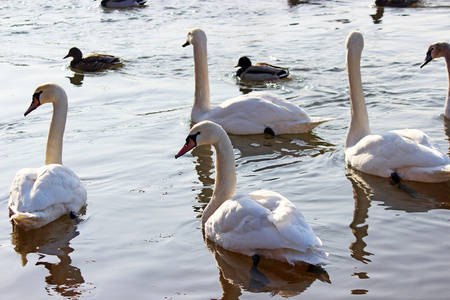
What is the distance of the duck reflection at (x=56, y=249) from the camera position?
5262 millimetres

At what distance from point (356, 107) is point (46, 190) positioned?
148 inches

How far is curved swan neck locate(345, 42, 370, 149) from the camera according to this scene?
25.9 ft

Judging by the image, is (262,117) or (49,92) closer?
(49,92)

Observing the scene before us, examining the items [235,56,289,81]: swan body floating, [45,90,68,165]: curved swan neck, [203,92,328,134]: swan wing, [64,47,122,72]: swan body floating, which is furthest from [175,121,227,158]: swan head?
[64,47,122,72]: swan body floating

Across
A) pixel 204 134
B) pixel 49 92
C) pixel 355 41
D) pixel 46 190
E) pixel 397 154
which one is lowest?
pixel 397 154

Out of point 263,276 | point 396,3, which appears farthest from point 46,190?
point 396,3

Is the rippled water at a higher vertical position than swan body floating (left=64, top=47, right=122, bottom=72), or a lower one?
lower

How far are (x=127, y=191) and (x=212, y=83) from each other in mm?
5525

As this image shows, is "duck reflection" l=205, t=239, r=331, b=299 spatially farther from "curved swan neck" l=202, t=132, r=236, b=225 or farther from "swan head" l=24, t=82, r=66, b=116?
"swan head" l=24, t=82, r=66, b=116

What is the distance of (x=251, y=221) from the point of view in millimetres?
5262

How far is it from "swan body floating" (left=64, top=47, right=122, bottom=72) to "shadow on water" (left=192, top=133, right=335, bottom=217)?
206 inches

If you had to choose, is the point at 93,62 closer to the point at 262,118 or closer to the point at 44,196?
the point at 262,118

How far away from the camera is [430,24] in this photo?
16.6 meters

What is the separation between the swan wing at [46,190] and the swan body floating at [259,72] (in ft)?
20.5
